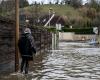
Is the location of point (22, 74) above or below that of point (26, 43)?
below

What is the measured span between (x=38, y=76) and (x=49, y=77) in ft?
1.61

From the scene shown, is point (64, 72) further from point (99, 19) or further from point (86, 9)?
point (86, 9)

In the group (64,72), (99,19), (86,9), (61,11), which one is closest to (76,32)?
(99,19)

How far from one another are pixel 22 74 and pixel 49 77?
3.67 ft

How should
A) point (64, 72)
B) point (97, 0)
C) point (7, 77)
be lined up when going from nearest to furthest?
point (7, 77) → point (64, 72) → point (97, 0)

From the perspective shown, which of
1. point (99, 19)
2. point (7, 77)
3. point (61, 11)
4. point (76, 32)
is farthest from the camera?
point (61, 11)

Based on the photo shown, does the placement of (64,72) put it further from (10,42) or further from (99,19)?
(99,19)

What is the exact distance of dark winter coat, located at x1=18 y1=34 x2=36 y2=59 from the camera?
1625 cm

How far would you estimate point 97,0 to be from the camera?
133 m

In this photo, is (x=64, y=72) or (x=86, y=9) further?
(x=86, y=9)

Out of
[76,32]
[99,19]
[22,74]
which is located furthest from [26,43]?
[99,19]

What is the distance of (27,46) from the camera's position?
16.3 m

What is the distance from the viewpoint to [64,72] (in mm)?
18094

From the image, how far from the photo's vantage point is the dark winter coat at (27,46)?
1625cm
